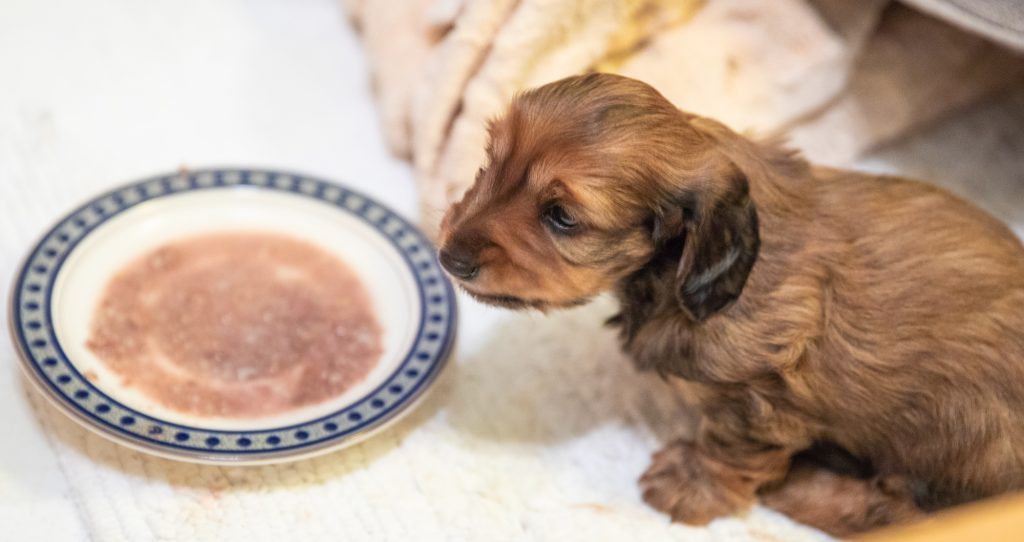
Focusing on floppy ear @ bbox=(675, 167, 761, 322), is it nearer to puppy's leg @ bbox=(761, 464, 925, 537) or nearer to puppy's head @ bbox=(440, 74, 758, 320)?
puppy's head @ bbox=(440, 74, 758, 320)

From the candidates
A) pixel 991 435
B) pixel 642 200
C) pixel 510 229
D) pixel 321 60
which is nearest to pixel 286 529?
pixel 510 229

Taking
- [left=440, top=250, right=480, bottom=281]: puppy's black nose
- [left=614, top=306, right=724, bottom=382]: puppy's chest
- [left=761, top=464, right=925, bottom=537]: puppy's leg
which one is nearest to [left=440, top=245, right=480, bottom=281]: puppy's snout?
[left=440, top=250, right=480, bottom=281]: puppy's black nose

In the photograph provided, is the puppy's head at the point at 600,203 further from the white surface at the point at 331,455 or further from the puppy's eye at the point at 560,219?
the white surface at the point at 331,455

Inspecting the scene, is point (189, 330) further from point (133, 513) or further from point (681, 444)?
point (681, 444)

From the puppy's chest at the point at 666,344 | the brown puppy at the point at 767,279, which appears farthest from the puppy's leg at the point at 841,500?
the puppy's chest at the point at 666,344

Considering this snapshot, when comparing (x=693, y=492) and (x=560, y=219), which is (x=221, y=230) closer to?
(x=560, y=219)

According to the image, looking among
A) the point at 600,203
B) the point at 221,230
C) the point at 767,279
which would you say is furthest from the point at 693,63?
the point at 221,230
